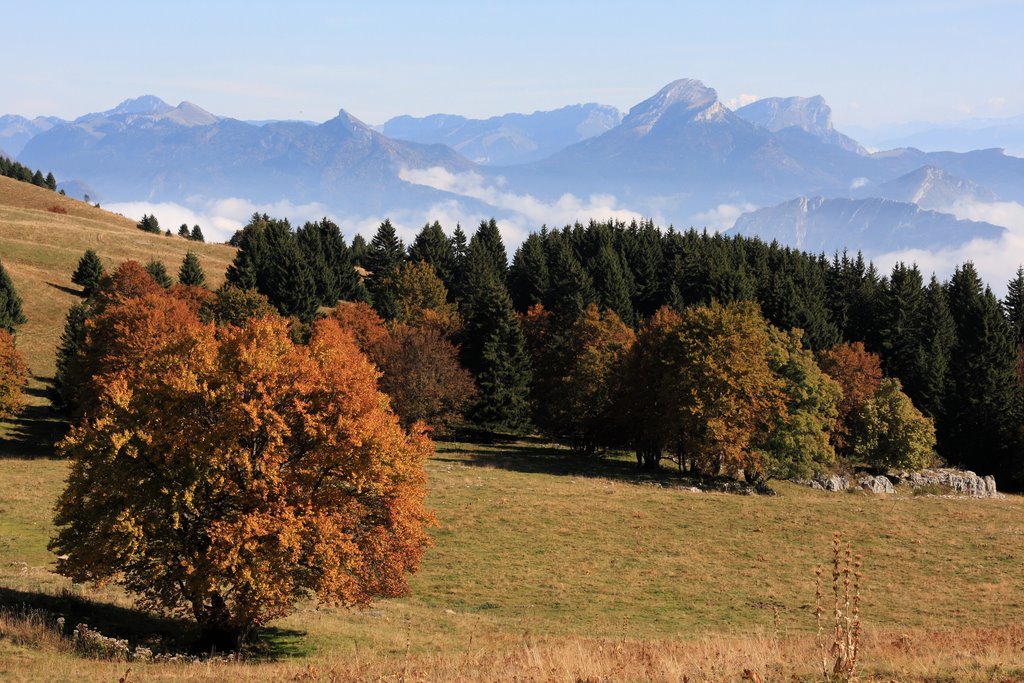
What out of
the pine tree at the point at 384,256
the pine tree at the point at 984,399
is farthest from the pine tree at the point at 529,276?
the pine tree at the point at 984,399

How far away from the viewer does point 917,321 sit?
109875 mm

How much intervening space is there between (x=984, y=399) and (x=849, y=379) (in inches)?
611

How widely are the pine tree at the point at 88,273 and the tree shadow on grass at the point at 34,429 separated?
28.3 metres

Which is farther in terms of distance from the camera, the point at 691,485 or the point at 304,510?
the point at 691,485

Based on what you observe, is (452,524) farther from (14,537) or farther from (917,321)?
(917,321)

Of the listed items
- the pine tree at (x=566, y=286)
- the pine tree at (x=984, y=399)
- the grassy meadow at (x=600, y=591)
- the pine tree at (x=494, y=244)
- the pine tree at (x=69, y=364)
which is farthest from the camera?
the pine tree at (x=494, y=244)

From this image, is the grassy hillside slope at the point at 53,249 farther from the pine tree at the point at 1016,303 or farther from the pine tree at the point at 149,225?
the pine tree at the point at 1016,303

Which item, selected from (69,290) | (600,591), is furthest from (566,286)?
(600,591)

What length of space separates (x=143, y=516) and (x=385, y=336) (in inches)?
2479

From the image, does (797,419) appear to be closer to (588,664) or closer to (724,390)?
(724,390)

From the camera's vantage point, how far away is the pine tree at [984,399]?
88.3 metres

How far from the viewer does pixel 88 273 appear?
365 ft

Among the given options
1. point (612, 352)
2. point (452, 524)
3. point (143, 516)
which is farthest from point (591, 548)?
point (612, 352)

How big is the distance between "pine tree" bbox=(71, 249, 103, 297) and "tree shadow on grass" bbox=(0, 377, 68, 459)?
28308mm
